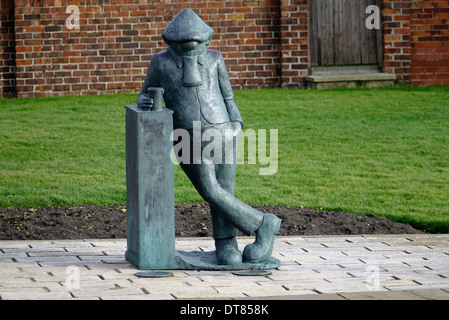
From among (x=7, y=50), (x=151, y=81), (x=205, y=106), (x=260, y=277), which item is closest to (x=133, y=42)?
(x=7, y=50)

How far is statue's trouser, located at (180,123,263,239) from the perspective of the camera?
18.5 ft

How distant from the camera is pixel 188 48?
5.64 metres

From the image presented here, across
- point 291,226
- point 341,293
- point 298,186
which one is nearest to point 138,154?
point 341,293

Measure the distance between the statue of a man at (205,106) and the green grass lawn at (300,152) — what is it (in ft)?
8.34

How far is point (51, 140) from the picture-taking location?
1069 cm

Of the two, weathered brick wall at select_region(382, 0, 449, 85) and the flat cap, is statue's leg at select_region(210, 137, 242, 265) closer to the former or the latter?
the flat cap

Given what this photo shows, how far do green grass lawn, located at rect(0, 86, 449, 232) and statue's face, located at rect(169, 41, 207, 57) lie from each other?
301 cm

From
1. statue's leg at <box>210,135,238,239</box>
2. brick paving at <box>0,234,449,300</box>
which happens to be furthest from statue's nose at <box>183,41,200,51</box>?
brick paving at <box>0,234,449,300</box>

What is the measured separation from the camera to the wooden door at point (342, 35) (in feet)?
46.3

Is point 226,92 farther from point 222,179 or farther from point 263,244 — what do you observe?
point 263,244

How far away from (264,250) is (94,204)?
295cm

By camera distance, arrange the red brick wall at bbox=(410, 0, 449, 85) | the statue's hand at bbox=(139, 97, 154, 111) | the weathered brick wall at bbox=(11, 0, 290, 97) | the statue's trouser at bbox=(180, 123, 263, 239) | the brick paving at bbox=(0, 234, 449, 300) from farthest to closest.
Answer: the red brick wall at bbox=(410, 0, 449, 85) → the weathered brick wall at bbox=(11, 0, 290, 97) → the statue's trouser at bbox=(180, 123, 263, 239) → the statue's hand at bbox=(139, 97, 154, 111) → the brick paving at bbox=(0, 234, 449, 300)

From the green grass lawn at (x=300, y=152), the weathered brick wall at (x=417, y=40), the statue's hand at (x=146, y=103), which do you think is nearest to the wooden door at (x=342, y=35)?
the weathered brick wall at (x=417, y=40)

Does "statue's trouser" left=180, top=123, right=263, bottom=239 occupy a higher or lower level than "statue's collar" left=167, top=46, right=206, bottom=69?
lower
